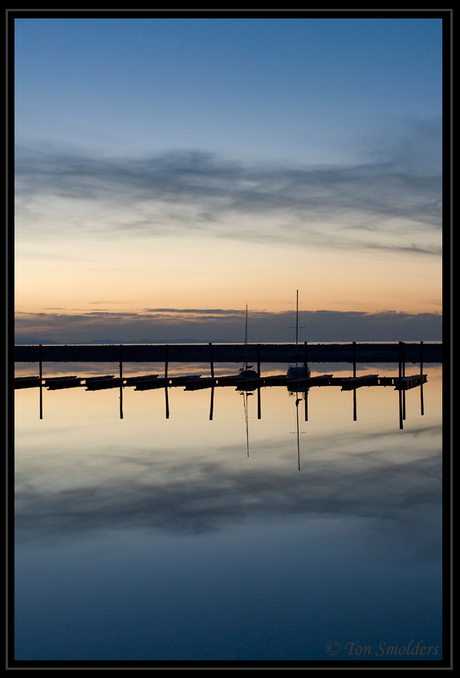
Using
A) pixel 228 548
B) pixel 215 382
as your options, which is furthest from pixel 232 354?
pixel 228 548

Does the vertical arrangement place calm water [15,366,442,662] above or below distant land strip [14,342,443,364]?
below

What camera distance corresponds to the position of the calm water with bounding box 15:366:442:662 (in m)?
9.51

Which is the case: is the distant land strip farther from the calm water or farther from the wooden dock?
the calm water

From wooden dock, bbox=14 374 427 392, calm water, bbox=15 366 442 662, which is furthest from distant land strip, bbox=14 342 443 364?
calm water, bbox=15 366 442 662

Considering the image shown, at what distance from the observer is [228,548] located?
12.9 m

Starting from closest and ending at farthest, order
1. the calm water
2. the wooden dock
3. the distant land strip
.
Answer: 1. the calm water
2. the wooden dock
3. the distant land strip

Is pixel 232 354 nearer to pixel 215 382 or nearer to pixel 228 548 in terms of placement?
pixel 215 382

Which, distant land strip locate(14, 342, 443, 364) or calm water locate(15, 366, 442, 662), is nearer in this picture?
calm water locate(15, 366, 442, 662)

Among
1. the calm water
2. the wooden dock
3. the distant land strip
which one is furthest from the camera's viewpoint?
the distant land strip

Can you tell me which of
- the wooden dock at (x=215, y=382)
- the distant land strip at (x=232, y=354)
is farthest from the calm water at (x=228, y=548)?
the distant land strip at (x=232, y=354)

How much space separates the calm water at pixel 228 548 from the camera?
374 inches

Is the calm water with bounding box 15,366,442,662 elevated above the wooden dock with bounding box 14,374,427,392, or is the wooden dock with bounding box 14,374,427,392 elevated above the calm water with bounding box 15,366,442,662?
the wooden dock with bounding box 14,374,427,392
